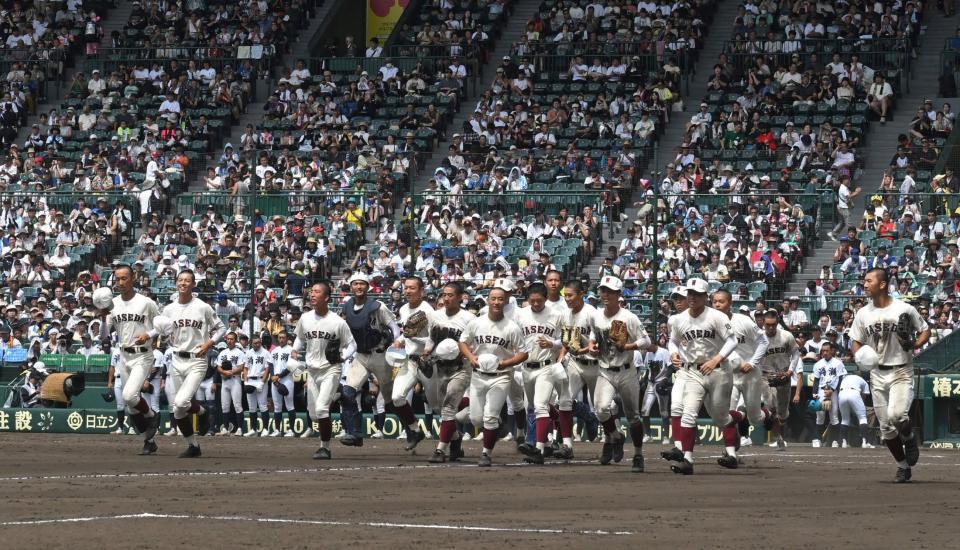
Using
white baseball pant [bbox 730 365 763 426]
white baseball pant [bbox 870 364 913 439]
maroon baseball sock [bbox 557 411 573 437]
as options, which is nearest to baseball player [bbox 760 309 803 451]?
white baseball pant [bbox 730 365 763 426]

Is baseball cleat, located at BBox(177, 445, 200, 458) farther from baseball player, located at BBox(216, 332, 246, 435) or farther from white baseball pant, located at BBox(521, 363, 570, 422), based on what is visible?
baseball player, located at BBox(216, 332, 246, 435)

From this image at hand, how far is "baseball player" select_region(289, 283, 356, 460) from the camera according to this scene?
1775 cm

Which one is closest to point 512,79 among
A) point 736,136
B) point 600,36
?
point 600,36

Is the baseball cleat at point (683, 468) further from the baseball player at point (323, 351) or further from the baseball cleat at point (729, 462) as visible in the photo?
the baseball player at point (323, 351)

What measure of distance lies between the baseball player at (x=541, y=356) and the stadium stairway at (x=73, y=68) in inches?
1056

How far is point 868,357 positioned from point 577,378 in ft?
10.9

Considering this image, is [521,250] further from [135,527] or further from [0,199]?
[135,527]

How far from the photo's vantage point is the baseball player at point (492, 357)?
16578 mm

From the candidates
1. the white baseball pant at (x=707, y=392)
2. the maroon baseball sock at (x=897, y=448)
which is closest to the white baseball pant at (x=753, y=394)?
the white baseball pant at (x=707, y=392)

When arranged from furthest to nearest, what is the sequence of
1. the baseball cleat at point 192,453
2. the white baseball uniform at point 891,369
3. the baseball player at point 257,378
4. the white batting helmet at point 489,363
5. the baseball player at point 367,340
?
the baseball player at point 257,378, the baseball player at point 367,340, the baseball cleat at point 192,453, the white batting helmet at point 489,363, the white baseball uniform at point 891,369

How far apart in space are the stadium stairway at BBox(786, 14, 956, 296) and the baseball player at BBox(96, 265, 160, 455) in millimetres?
10980

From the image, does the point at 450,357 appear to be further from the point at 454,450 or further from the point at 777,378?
the point at 777,378

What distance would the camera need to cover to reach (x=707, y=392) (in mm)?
16109

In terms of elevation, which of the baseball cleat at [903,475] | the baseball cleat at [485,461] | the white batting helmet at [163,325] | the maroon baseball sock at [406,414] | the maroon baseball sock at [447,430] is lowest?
the baseball cleat at [903,475]
